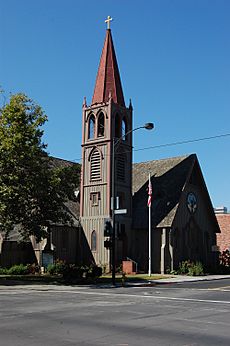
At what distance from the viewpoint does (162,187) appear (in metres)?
42.8

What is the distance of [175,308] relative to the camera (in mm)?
15531

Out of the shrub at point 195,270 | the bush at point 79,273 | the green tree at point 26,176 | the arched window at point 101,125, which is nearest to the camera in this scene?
the green tree at point 26,176

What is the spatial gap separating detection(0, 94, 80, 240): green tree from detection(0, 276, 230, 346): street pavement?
9008 mm

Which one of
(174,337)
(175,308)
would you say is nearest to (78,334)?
(174,337)

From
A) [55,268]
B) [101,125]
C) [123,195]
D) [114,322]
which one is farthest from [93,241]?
[114,322]

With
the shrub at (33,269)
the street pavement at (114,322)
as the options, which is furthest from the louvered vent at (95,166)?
the street pavement at (114,322)

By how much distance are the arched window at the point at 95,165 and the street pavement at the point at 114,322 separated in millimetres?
21662

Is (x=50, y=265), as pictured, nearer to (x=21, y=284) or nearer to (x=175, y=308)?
(x=21, y=284)

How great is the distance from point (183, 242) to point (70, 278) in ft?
52.1

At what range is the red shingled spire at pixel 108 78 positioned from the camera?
40869mm

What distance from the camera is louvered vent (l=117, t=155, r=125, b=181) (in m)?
40.2

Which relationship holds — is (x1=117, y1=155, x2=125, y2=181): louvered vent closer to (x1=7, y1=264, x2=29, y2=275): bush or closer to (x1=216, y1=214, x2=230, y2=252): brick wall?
(x1=7, y1=264, x2=29, y2=275): bush

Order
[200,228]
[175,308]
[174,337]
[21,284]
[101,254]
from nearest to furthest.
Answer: [174,337]
[175,308]
[21,284]
[101,254]
[200,228]

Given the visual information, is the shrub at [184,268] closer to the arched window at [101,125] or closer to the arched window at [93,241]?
the arched window at [93,241]
